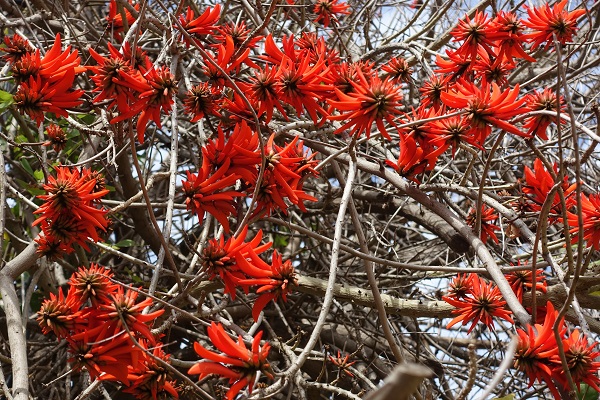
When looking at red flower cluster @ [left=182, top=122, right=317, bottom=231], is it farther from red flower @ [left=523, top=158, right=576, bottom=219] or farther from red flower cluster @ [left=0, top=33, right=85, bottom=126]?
red flower @ [left=523, top=158, right=576, bottom=219]

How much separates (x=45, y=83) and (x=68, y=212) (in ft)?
0.84

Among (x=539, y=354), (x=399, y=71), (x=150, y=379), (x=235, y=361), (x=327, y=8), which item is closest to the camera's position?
(x=235, y=361)

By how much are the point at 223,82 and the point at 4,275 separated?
25.0 inches

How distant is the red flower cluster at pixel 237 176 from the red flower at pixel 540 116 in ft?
1.46

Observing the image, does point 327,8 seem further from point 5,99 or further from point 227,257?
point 227,257

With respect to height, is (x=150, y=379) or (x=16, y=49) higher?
(x=16, y=49)

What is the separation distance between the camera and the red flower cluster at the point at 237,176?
1328 mm

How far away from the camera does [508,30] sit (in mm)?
1688

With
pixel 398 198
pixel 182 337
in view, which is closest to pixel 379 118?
pixel 398 198

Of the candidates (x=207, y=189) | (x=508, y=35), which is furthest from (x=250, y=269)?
(x=508, y=35)

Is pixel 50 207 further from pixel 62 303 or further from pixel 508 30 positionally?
pixel 508 30

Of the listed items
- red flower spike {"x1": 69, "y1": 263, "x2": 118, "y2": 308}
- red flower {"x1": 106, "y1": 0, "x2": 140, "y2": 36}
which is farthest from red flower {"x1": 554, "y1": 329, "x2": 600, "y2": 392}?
red flower {"x1": 106, "y1": 0, "x2": 140, "y2": 36}

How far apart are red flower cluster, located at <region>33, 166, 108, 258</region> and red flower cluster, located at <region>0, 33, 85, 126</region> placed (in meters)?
0.14

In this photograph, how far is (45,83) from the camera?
1.38m
